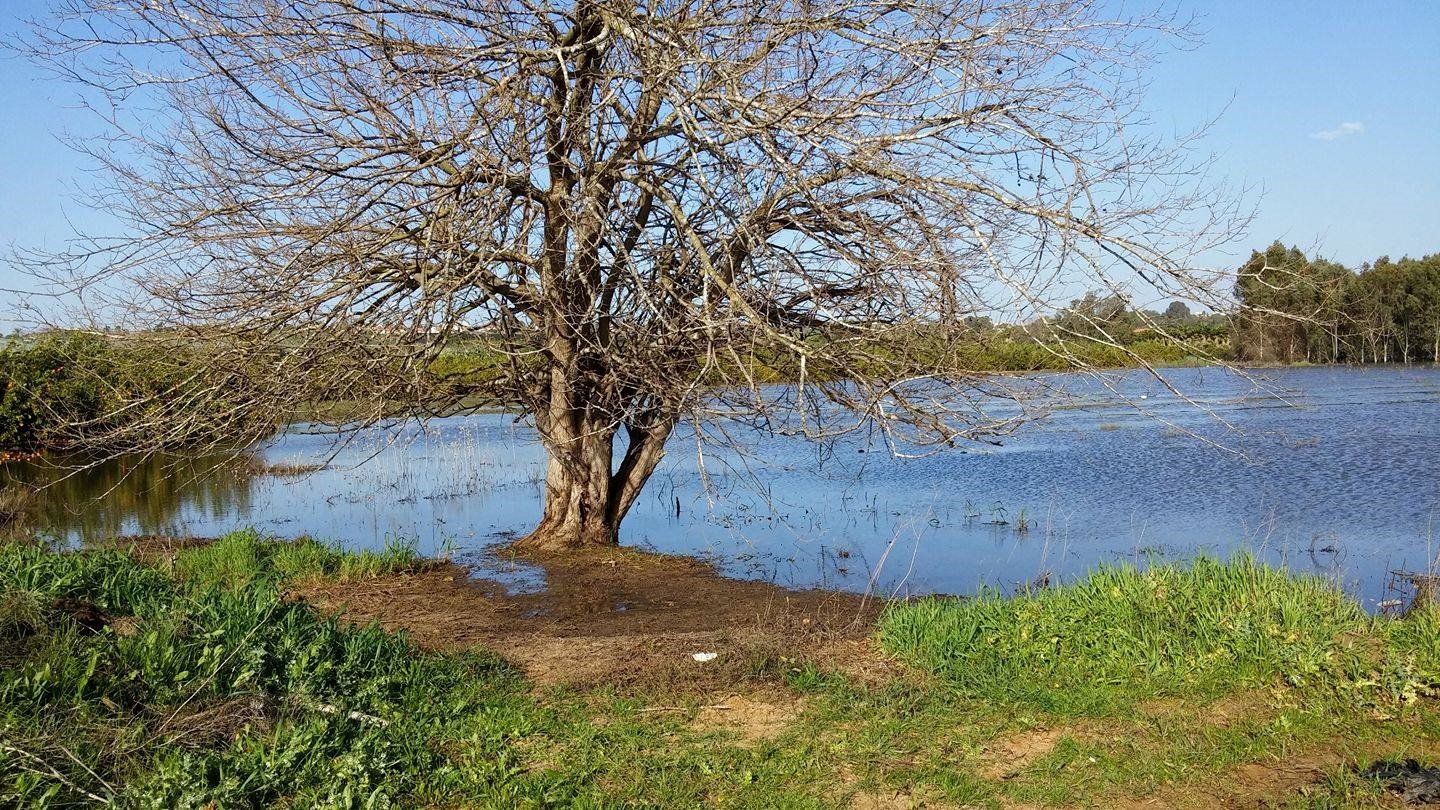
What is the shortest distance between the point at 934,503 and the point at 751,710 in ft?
32.9

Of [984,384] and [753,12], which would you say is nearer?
[753,12]

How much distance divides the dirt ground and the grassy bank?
224mm

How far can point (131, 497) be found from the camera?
18.2m

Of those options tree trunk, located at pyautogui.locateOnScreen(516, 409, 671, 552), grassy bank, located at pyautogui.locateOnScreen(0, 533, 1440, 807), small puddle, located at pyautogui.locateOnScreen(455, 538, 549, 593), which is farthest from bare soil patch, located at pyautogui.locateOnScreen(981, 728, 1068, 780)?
tree trunk, located at pyautogui.locateOnScreen(516, 409, 671, 552)

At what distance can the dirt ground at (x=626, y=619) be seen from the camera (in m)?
5.88

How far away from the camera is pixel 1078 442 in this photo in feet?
69.1

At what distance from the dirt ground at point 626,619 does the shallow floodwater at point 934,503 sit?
657mm

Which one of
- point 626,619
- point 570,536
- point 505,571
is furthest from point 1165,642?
point 570,536

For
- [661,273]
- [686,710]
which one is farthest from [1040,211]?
[686,710]

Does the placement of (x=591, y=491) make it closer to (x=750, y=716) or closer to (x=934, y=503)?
Result: (x=750, y=716)

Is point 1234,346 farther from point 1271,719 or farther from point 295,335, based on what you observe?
point 295,335

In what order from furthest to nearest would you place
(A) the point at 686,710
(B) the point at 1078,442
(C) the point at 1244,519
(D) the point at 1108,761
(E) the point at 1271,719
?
(B) the point at 1078,442, (C) the point at 1244,519, (A) the point at 686,710, (E) the point at 1271,719, (D) the point at 1108,761

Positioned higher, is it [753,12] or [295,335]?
[753,12]

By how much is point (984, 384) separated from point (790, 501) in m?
7.16
